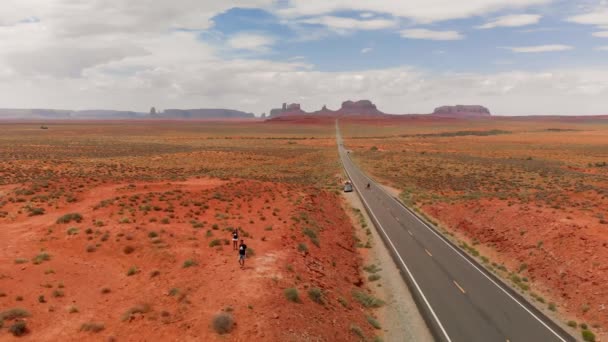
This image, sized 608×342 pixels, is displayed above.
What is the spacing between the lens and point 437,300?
81.7 feet

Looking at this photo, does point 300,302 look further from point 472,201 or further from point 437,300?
point 472,201

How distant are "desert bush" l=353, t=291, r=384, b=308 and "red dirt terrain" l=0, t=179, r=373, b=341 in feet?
1.35

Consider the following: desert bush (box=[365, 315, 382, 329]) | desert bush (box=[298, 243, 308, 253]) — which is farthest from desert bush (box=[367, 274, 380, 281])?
desert bush (box=[365, 315, 382, 329])

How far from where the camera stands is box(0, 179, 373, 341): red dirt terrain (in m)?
18.2

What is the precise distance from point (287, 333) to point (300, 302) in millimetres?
3221

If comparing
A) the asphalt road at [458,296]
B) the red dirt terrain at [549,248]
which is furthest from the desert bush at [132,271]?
the red dirt terrain at [549,248]

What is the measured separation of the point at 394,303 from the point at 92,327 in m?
17.2

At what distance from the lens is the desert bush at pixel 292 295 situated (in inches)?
842

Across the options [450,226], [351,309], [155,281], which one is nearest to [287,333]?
[351,309]

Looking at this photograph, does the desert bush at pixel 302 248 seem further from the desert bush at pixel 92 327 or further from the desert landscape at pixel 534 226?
the desert bush at pixel 92 327

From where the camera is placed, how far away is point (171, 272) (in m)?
23.7

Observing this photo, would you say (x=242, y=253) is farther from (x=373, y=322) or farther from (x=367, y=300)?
(x=373, y=322)

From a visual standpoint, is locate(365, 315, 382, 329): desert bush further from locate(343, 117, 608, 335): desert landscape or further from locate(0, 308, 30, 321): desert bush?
locate(0, 308, 30, 321): desert bush

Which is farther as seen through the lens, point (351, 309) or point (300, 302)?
point (351, 309)
